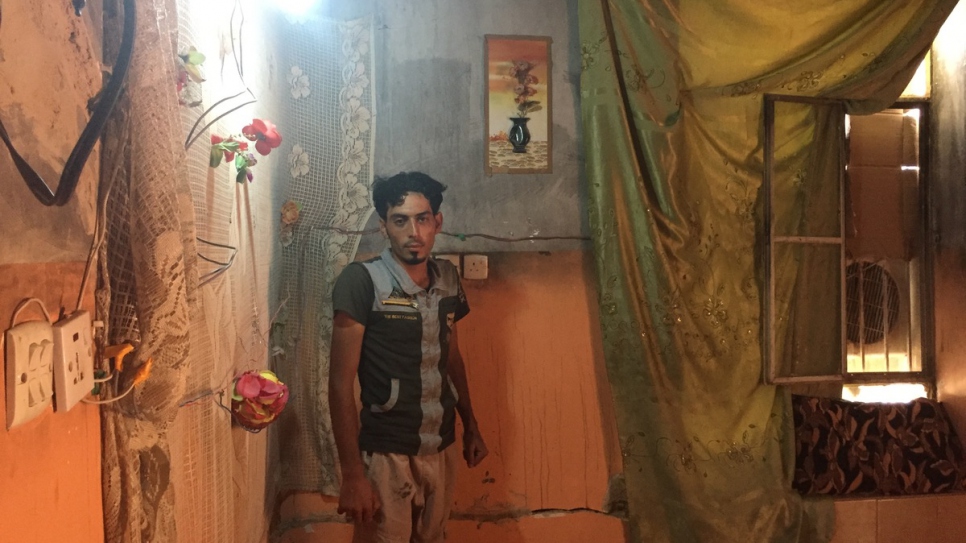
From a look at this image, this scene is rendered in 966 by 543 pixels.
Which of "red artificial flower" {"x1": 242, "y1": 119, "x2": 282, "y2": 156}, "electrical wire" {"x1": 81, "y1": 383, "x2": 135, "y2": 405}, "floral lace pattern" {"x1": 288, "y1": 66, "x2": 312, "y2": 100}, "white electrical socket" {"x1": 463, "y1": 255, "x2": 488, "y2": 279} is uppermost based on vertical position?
"floral lace pattern" {"x1": 288, "y1": 66, "x2": 312, "y2": 100}

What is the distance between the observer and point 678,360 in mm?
2105

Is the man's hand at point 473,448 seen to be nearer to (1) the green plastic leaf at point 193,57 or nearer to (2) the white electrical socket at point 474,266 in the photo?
(2) the white electrical socket at point 474,266

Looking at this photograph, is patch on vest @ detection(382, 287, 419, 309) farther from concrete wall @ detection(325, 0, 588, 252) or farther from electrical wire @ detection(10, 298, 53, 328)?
electrical wire @ detection(10, 298, 53, 328)

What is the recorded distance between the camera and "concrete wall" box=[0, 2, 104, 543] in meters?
0.58

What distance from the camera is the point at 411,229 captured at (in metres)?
1.75

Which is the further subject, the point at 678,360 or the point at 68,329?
the point at 678,360

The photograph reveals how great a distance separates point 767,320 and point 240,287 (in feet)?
5.89

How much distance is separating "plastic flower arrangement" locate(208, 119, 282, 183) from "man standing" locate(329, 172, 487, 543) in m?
0.43

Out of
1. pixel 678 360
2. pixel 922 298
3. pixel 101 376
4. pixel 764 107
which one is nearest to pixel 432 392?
pixel 678 360

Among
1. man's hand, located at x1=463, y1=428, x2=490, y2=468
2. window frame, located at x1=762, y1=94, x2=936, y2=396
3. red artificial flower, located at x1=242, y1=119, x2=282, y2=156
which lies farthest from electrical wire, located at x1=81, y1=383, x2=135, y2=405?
window frame, located at x1=762, y1=94, x2=936, y2=396

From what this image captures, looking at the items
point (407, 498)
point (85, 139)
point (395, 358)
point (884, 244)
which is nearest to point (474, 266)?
point (395, 358)

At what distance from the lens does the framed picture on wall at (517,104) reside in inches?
85.5

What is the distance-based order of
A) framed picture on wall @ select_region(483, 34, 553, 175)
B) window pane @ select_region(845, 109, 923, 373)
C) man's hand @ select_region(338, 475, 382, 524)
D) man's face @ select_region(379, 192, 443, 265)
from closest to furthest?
man's hand @ select_region(338, 475, 382, 524) < man's face @ select_region(379, 192, 443, 265) < framed picture on wall @ select_region(483, 34, 553, 175) < window pane @ select_region(845, 109, 923, 373)

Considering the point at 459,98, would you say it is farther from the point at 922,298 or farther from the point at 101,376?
the point at 922,298
